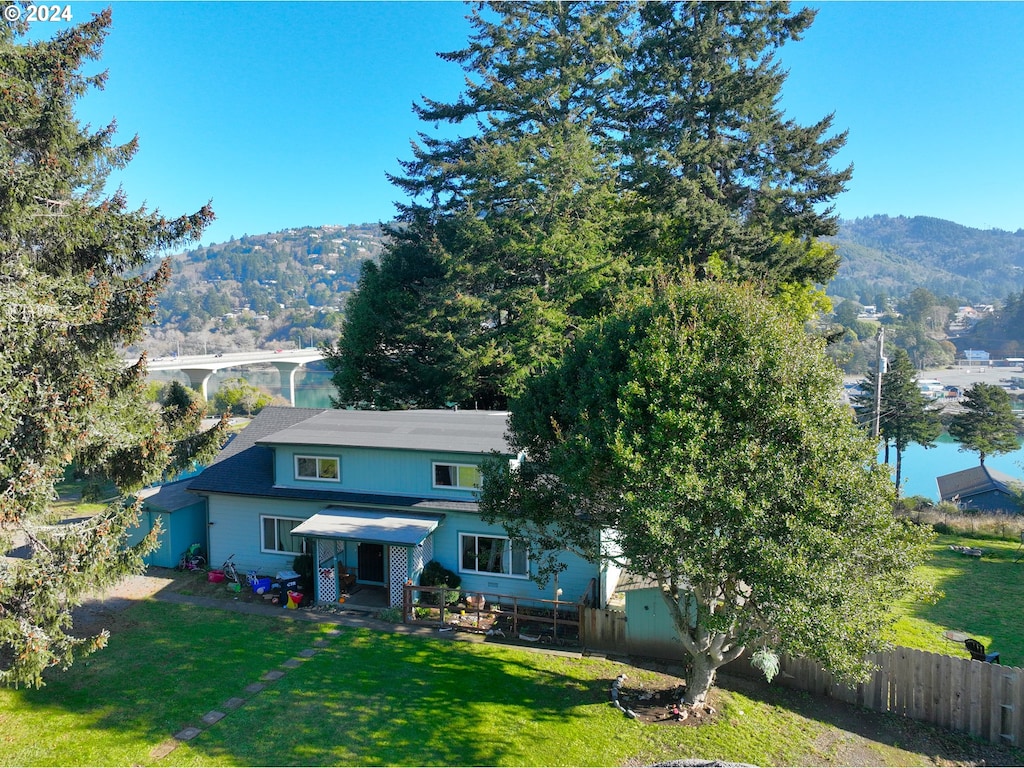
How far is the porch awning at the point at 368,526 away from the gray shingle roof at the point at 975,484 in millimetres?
33998

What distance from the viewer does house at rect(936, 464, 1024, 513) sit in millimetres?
34031

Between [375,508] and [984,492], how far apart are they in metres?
35.6

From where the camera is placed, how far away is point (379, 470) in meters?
20.1

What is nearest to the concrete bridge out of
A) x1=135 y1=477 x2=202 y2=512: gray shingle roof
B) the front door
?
x1=135 y1=477 x2=202 y2=512: gray shingle roof

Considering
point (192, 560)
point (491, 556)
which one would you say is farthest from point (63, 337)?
point (491, 556)

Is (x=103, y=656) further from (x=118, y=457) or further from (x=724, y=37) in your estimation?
(x=724, y=37)

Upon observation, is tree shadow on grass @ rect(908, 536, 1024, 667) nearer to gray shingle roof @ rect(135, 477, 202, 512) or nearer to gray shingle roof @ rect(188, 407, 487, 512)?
gray shingle roof @ rect(188, 407, 487, 512)

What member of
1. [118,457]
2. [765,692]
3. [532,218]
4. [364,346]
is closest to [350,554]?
[118,457]

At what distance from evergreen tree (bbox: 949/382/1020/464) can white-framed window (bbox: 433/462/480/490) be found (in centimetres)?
3677

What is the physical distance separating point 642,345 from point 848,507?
181 inches

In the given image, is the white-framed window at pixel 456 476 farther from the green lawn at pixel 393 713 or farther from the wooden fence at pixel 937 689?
the wooden fence at pixel 937 689

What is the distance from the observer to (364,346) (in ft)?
106

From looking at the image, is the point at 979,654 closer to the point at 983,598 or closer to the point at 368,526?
the point at 983,598

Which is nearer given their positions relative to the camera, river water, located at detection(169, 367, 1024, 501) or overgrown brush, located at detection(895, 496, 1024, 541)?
overgrown brush, located at detection(895, 496, 1024, 541)
